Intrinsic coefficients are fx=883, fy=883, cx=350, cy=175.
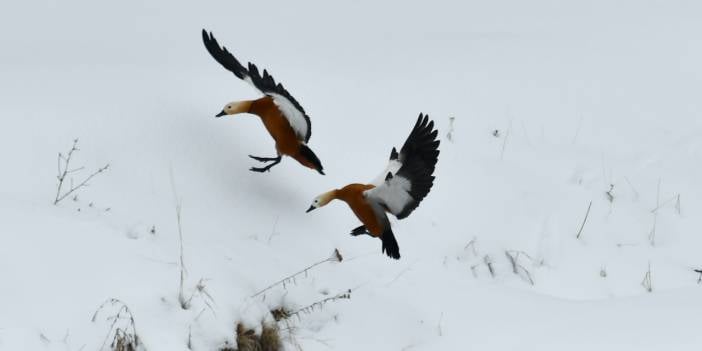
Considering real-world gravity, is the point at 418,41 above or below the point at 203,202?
above

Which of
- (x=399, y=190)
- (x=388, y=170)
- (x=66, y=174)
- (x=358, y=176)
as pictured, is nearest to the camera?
(x=66, y=174)

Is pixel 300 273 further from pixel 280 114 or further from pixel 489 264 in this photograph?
pixel 489 264

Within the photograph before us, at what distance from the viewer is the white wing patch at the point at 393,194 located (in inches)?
157

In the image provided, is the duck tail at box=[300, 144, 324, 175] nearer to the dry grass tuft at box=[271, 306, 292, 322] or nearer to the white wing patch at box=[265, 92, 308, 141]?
the white wing patch at box=[265, 92, 308, 141]

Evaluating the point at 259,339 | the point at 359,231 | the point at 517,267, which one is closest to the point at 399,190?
the point at 359,231

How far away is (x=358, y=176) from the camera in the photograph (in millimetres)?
4773

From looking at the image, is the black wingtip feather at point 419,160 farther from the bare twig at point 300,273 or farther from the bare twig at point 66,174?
the bare twig at point 66,174

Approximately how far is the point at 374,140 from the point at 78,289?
2.37 m

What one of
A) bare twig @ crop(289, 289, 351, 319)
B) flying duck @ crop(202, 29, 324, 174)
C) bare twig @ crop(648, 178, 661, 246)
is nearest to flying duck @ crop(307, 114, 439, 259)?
flying duck @ crop(202, 29, 324, 174)

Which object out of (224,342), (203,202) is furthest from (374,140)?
(224,342)

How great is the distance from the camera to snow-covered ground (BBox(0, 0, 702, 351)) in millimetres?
3373

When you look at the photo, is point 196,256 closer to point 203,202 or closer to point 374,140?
point 203,202

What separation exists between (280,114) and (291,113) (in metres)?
0.06

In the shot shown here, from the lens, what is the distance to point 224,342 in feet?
10.6
